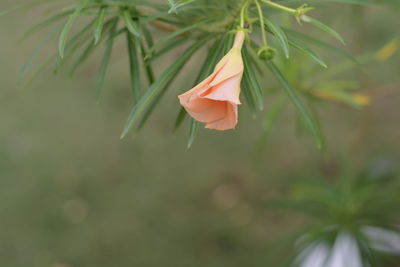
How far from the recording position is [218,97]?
704 mm

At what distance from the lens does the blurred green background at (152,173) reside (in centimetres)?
212

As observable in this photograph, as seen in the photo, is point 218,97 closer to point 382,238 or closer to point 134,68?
point 134,68

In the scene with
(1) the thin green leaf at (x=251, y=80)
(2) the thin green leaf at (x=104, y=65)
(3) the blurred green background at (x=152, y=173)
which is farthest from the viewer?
(3) the blurred green background at (x=152, y=173)

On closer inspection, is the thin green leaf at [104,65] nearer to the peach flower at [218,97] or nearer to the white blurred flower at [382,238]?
the peach flower at [218,97]

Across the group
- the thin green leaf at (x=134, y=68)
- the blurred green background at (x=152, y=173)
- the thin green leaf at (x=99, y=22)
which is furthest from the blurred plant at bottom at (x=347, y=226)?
the thin green leaf at (x=99, y=22)

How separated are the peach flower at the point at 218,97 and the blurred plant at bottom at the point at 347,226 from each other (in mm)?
855

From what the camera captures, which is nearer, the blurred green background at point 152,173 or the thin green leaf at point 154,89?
the thin green leaf at point 154,89

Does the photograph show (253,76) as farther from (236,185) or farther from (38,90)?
(38,90)

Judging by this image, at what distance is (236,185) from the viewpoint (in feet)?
7.54

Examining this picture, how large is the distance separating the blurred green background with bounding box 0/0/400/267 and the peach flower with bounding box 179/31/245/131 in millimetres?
1222

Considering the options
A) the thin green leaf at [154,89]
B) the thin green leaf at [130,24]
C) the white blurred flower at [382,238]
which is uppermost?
the thin green leaf at [130,24]

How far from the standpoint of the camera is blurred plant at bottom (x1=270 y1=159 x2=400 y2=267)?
58.5 inches

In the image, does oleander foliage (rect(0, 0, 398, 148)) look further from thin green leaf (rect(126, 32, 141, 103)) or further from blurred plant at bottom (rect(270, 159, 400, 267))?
blurred plant at bottom (rect(270, 159, 400, 267))

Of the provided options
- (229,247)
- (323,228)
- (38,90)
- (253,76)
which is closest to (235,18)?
(253,76)
